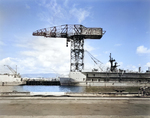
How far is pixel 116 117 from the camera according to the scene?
22.4ft

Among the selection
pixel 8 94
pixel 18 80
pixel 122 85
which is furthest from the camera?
pixel 18 80

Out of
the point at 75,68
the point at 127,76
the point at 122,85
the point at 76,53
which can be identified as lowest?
the point at 122,85

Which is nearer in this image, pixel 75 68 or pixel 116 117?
pixel 116 117

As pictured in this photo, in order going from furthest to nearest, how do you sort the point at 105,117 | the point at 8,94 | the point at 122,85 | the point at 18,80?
the point at 18,80, the point at 122,85, the point at 8,94, the point at 105,117

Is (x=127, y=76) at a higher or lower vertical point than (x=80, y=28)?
lower

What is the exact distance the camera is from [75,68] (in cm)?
6469

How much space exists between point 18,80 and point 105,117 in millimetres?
67750

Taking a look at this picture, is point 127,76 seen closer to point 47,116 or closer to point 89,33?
point 89,33

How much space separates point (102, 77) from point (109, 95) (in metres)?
51.3

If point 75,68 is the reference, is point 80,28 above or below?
above

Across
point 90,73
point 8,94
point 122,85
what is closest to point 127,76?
point 122,85

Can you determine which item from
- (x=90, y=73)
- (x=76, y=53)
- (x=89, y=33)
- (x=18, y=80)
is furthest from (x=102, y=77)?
(x=18, y=80)

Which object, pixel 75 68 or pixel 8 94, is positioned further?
pixel 75 68

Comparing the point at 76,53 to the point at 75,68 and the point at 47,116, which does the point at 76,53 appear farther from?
the point at 47,116
